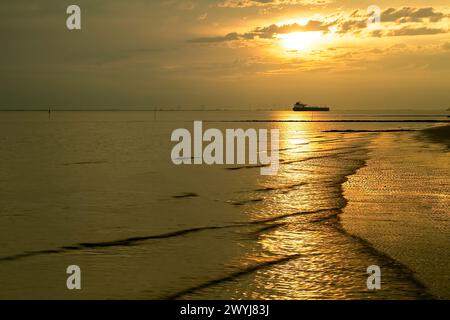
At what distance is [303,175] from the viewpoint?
25.4 metres

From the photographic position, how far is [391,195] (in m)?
18.0

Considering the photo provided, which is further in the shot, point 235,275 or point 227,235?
point 227,235

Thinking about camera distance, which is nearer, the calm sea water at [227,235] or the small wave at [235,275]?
the small wave at [235,275]

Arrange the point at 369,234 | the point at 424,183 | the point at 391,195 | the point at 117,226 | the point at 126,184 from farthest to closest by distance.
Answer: the point at 126,184 → the point at 424,183 → the point at 391,195 → the point at 117,226 → the point at 369,234

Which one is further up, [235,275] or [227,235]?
[227,235]

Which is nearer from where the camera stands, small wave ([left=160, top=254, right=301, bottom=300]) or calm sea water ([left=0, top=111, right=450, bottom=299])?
small wave ([left=160, top=254, right=301, bottom=300])
